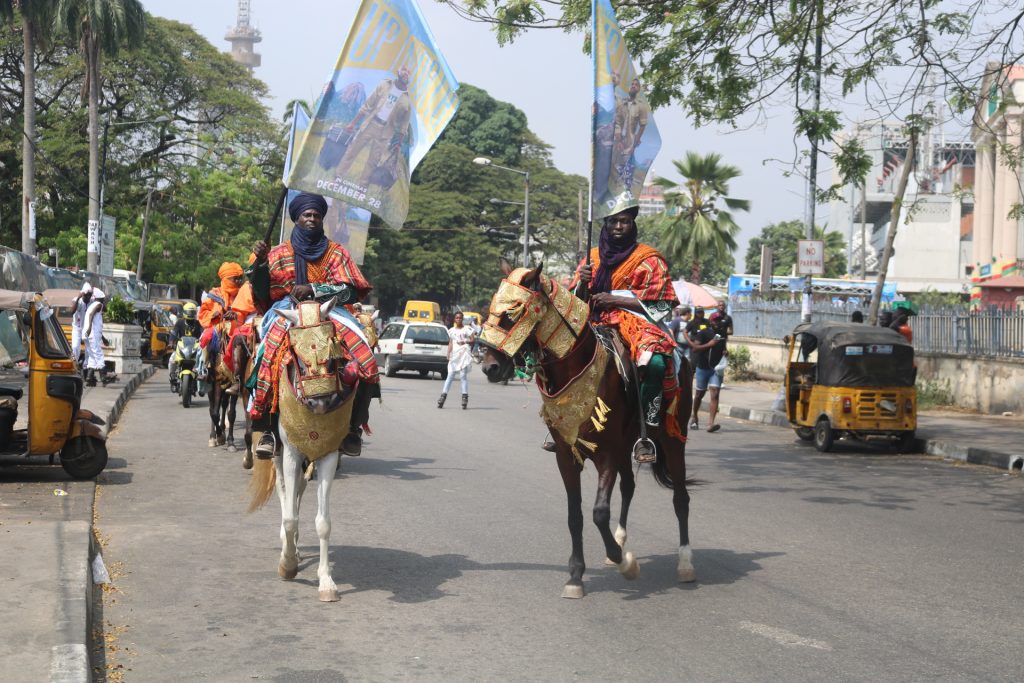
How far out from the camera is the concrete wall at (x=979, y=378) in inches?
831

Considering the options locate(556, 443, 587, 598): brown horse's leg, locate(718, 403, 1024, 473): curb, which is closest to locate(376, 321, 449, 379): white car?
locate(718, 403, 1024, 473): curb

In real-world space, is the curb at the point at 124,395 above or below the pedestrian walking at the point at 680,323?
below

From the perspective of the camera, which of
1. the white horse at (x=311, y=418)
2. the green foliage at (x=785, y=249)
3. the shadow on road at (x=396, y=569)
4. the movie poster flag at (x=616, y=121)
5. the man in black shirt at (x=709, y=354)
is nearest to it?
the white horse at (x=311, y=418)

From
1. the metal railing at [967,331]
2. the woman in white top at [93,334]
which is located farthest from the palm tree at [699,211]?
the woman in white top at [93,334]

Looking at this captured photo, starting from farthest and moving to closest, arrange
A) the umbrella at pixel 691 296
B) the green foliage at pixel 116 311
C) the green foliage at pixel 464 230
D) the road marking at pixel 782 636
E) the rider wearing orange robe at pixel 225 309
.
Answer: the green foliage at pixel 464 230 → the green foliage at pixel 116 311 → the umbrella at pixel 691 296 → the rider wearing orange robe at pixel 225 309 → the road marking at pixel 782 636

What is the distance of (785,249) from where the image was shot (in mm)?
106938

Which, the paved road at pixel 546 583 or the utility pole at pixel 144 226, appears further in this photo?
the utility pole at pixel 144 226

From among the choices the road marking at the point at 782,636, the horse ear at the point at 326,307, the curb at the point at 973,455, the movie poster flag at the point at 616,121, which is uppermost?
the movie poster flag at the point at 616,121

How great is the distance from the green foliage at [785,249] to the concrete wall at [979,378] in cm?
6997

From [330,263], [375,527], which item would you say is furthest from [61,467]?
[330,263]

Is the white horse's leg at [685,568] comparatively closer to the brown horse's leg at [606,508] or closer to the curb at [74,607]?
the brown horse's leg at [606,508]

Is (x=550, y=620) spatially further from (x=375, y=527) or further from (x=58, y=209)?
(x=58, y=209)

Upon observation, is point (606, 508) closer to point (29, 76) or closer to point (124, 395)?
point (124, 395)

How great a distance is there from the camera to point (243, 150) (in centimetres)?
5672
